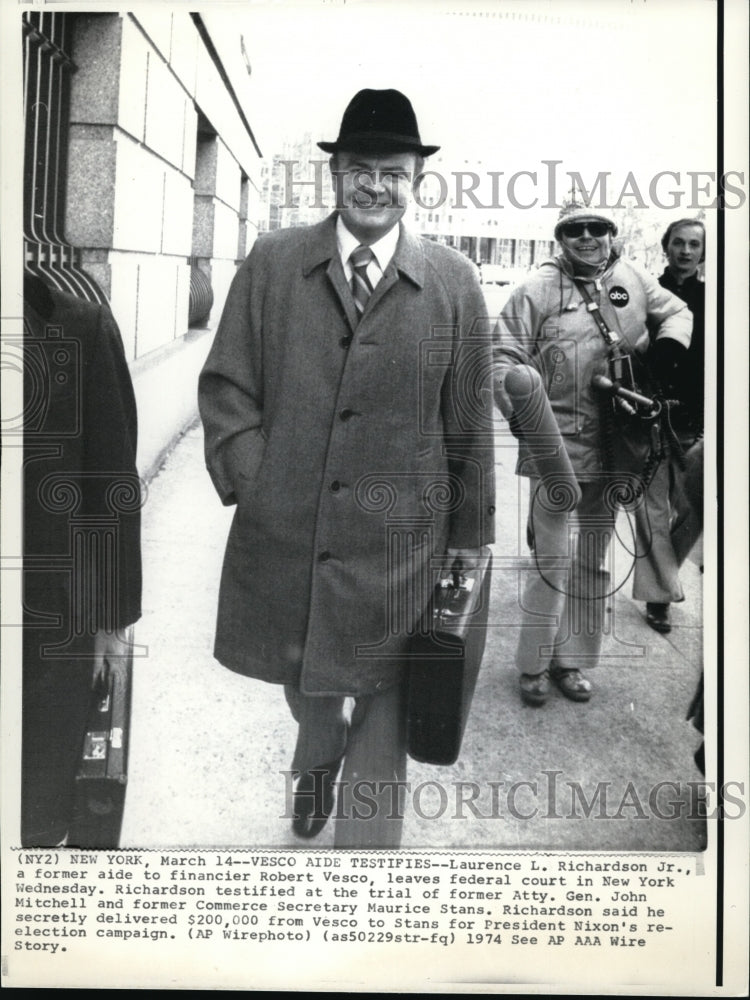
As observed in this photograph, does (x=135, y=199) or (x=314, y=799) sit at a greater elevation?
(x=135, y=199)

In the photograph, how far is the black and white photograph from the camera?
2.65 meters

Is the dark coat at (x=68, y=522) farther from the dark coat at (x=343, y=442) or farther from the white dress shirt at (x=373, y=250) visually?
the white dress shirt at (x=373, y=250)

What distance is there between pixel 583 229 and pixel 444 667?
1.28 m

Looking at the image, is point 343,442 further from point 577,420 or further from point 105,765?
point 105,765

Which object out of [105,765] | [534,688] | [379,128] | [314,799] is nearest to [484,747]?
[534,688]

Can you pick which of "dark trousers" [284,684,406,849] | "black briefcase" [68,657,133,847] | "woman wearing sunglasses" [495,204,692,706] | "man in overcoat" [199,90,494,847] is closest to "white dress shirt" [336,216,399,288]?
"man in overcoat" [199,90,494,847]

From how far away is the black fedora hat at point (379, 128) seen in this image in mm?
2641

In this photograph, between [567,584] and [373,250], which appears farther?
[567,584]

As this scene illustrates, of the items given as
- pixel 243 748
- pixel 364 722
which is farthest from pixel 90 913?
pixel 364 722

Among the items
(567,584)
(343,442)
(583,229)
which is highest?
(583,229)

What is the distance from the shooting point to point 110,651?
2.78 m

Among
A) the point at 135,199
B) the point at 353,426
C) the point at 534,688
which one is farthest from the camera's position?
the point at 534,688

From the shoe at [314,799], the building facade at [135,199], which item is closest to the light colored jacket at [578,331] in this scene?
the building facade at [135,199]

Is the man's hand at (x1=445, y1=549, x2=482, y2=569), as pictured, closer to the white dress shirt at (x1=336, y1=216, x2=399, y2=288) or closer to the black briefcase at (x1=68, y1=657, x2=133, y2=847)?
the white dress shirt at (x1=336, y1=216, x2=399, y2=288)
